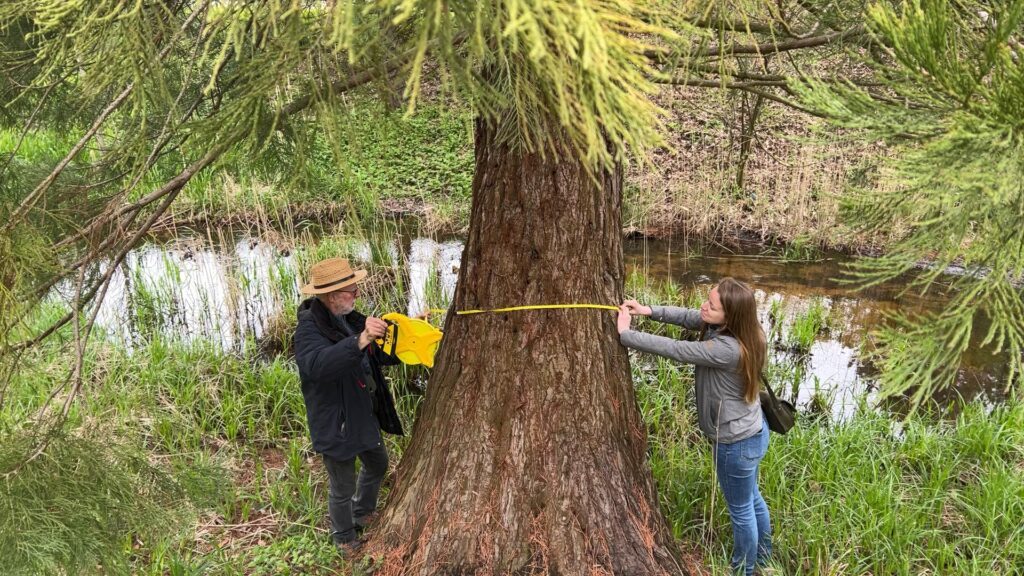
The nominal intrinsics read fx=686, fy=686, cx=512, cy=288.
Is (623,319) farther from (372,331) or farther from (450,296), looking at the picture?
(450,296)

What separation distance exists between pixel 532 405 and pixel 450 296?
313 centimetres

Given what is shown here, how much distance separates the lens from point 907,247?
1.47 metres

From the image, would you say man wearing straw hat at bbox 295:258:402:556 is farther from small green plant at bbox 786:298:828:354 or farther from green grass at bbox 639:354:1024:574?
small green plant at bbox 786:298:828:354

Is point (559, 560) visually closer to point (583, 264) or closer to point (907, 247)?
point (583, 264)

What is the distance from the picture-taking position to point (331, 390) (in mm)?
3041

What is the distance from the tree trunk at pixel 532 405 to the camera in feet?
8.57

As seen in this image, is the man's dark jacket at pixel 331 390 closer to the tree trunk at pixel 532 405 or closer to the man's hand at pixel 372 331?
the man's hand at pixel 372 331

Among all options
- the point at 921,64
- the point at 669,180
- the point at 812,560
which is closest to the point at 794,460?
the point at 812,560

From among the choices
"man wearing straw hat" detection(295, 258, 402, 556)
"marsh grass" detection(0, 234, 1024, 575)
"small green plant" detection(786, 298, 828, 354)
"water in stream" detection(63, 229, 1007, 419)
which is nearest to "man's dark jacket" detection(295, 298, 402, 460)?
"man wearing straw hat" detection(295, 258, 402, 556)

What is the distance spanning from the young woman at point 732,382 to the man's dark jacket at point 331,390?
1.21 m

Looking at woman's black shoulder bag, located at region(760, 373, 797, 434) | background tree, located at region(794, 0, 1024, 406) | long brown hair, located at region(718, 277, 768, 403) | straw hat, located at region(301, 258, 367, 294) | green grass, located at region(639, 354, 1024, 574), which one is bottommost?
green grass, located at region(639, 354, 1024, 574)

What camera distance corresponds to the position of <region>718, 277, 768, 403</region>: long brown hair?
2764mm

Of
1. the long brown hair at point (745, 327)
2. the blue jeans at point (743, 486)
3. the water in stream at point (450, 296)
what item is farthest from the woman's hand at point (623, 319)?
the water in stream at point (450, 296)

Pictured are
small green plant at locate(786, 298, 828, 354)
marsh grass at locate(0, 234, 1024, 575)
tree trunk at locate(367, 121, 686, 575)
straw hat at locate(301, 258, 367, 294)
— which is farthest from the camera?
small green plant at locate(786, 298, 828, 354)
